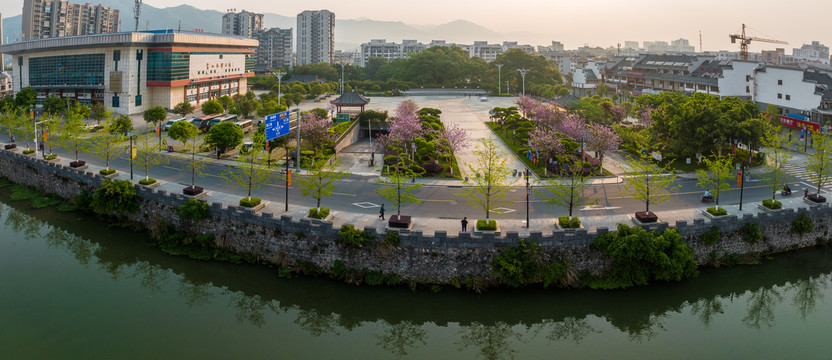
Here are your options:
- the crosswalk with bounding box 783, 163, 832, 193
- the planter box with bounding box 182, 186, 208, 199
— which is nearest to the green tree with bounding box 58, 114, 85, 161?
the planter box with bounding box 182, 186, 208, 199

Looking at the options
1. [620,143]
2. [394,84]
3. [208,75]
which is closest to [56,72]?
[208,75]

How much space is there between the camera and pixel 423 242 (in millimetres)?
27219

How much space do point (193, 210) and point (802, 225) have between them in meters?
34.3

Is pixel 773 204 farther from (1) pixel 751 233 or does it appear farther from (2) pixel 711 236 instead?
(2) pixel 711 236

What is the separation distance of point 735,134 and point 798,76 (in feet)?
98.3

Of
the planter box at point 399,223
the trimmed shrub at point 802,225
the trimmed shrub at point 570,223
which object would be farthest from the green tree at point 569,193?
the trimmed shrub at point 802,225

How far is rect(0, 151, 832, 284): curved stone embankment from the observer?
2719 centimetres

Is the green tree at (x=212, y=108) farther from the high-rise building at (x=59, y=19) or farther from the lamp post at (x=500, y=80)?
Answer: the high-rise building at (x=59, y=19)

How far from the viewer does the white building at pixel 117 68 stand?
76.7m

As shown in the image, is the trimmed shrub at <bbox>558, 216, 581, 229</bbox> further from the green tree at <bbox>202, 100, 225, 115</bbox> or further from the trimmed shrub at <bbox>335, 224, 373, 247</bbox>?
the green tree at <bbox>202, 100, 225, 115</bbox>

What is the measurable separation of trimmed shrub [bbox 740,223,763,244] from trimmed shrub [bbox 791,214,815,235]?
301cm

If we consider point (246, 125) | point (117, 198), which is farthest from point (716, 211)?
point (246, 125)

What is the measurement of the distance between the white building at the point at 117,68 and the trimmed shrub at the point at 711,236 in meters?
71.8

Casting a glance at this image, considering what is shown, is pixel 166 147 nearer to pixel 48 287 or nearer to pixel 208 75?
pixel 48 287
